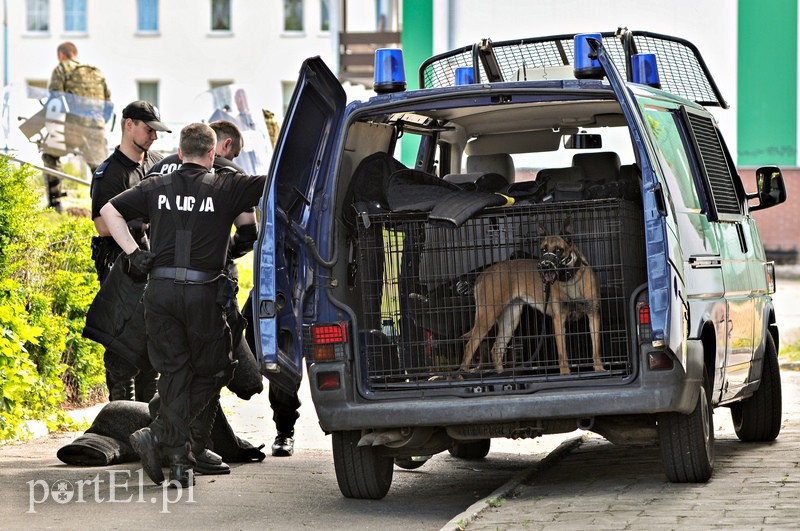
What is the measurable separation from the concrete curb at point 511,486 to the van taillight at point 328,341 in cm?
99

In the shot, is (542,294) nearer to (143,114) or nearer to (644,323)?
(644,323)

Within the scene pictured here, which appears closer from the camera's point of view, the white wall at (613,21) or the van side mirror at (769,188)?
the van side mirror at (769,188)

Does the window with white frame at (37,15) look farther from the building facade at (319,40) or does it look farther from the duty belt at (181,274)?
the duty belt at (181,274)

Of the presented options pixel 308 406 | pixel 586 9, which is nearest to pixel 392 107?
pixel 308 406

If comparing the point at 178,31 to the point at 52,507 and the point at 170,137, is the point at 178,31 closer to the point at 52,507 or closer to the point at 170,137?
the point at 170,137

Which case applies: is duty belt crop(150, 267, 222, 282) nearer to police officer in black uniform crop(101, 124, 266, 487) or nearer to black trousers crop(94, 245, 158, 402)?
police officer in black uniform crop(101, 124, 266, 487)

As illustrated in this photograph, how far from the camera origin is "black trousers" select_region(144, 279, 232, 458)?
24.3 feet

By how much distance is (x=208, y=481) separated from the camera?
7.80m

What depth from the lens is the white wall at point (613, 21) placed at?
86.5 feet

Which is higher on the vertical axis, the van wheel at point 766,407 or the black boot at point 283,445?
the van wheel at point 766,407

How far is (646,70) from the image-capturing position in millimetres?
7734

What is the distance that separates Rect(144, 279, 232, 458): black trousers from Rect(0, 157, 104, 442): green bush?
1655mm

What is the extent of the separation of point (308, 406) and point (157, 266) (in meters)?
4.10

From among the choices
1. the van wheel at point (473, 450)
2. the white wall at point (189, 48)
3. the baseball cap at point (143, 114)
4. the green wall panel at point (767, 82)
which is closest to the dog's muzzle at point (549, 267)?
the van wheel at point (473, 450)
